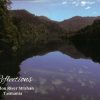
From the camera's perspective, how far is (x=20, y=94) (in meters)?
26.6

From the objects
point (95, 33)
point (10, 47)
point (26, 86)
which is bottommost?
point (95, 33)

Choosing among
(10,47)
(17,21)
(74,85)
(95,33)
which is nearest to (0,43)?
(10,47)

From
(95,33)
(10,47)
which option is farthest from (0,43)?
(95,33)

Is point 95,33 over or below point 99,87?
below

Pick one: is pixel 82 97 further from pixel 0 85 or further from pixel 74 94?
pixel 0 85

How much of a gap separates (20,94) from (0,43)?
40673 millimetres

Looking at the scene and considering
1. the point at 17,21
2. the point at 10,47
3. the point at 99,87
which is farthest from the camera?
the point at 17,21

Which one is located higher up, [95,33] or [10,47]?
[10,47]

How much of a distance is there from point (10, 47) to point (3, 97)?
150 ft

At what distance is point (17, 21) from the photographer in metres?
93.8

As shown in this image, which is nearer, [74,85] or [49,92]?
[49,92]

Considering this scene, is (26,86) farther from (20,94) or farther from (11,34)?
(11,34)

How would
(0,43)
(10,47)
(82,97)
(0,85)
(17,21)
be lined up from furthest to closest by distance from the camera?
(17,21) → (10,47) → (0,43) → (0,85) → (82,97)

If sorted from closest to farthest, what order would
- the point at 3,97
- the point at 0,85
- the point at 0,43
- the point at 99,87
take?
the point at 3,97 → the point at 0,85 → the point at 99,87 → the point at 0,43
